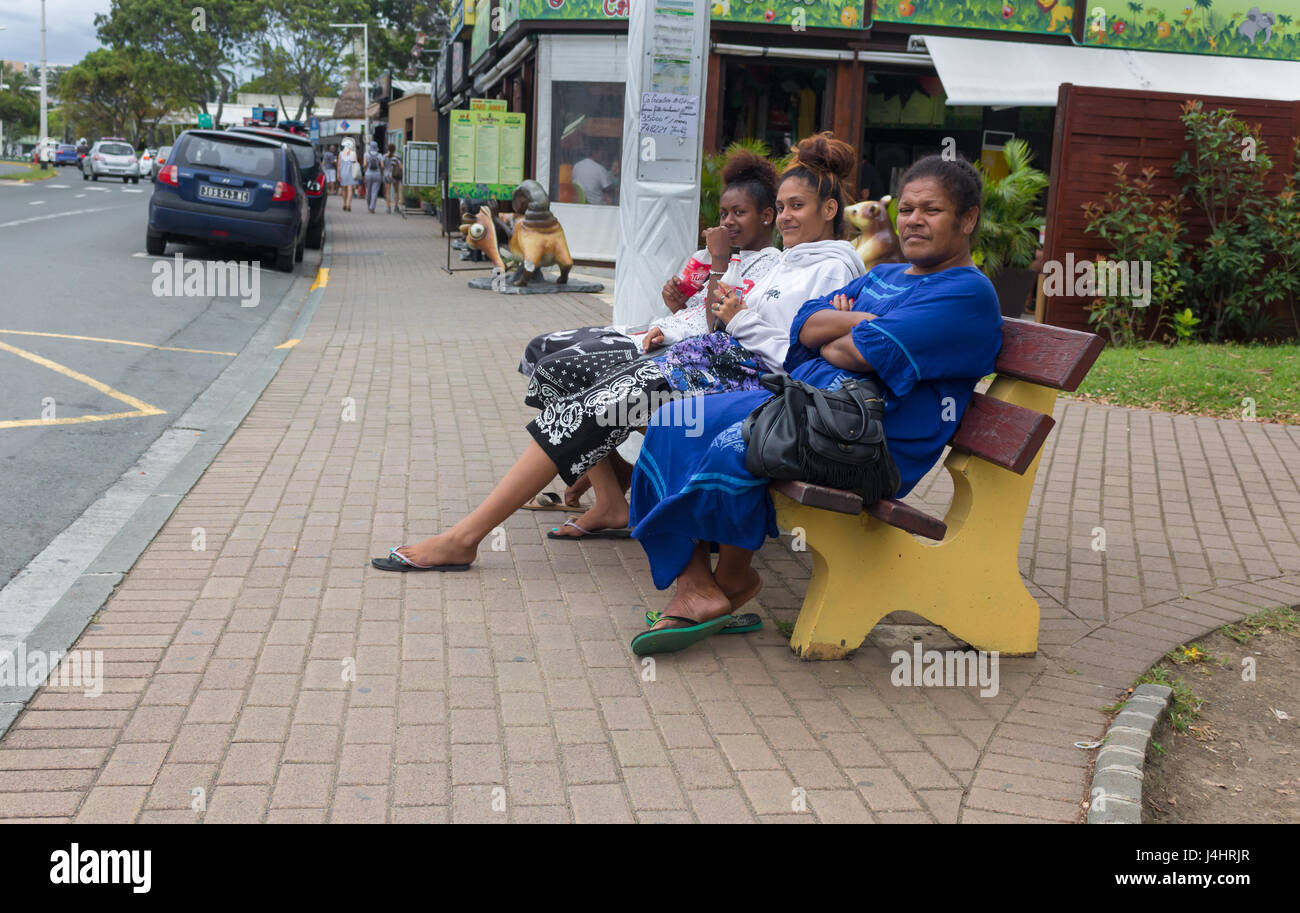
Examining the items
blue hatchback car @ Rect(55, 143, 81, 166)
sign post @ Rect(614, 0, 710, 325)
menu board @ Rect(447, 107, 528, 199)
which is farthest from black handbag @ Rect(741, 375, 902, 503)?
blue hatchback car @ Rect(55, 143, 81, 166)

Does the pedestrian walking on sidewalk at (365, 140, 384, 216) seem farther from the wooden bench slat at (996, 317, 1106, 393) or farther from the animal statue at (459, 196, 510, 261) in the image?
the wooden bench slat at (996, 317, 1106, 393)

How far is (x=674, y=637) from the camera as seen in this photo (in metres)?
3.91

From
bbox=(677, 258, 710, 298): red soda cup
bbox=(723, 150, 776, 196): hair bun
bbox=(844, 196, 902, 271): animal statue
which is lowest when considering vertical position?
bbox=(677, 258, 710, 298): red soda cup

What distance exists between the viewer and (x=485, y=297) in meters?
14.2

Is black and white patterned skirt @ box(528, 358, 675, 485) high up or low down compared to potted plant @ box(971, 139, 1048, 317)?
down

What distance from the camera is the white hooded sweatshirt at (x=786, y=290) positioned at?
4.29m

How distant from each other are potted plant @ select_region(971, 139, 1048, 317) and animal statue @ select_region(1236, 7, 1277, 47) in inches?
234

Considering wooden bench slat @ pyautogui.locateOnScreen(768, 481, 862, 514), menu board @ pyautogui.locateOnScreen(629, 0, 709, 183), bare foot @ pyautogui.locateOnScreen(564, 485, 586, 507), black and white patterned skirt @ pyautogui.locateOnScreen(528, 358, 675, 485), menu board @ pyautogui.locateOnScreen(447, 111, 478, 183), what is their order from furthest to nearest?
1. menu board @ pyautogui.locateOnScreen(447, 111, 478, 183)
2. menu board @ pyautogui.locateOnScreen(629, 0, 709, 183)
3. bare foot @ pyautogui.locateOnScreen(564, 485, 586, 507)
4. black and white patterned skirt @ pyautogui.locateOnScreen(528, 358, 675, 485)
5. wooden bench slat @ pyautogui.locateOnScreen(768, 481, 862, 514)

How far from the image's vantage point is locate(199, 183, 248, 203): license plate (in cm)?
1512

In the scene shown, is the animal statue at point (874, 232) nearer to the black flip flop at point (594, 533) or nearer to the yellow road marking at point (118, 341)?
the black flip flop at point (594, 533)

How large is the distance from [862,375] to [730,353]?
2.41 feet

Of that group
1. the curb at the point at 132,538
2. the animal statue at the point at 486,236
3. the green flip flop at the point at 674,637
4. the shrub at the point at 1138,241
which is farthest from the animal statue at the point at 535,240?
the green flip flop at the point at 674,637

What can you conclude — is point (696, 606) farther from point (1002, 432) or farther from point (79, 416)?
point (79, 416)
